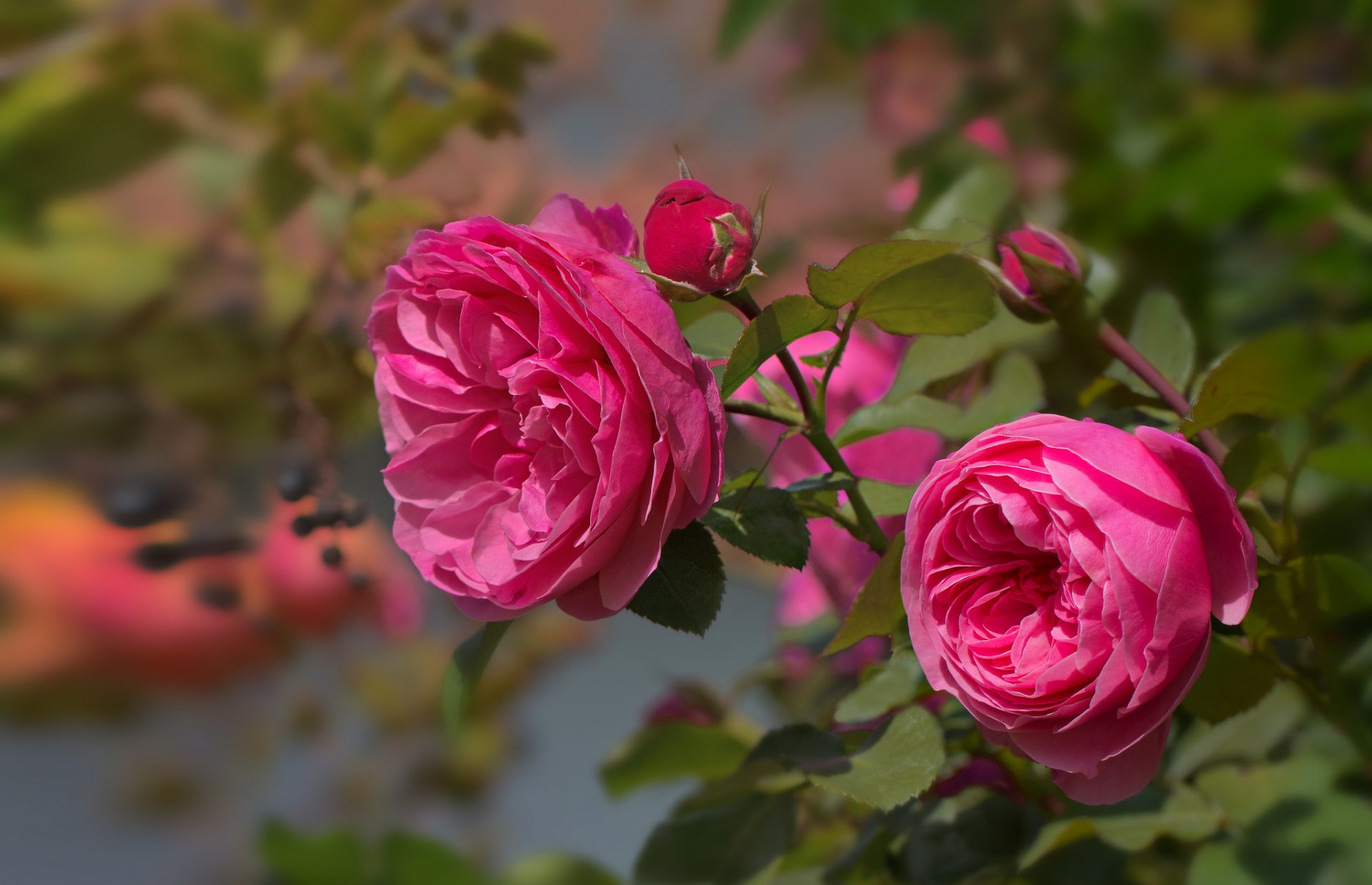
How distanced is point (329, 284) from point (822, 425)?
335 millimetres

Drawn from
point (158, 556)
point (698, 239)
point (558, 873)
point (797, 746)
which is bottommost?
point (558, 873)

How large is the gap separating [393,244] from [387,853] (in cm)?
22

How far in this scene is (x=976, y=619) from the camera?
16 centimetres

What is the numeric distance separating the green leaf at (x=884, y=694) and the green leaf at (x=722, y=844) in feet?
0.08

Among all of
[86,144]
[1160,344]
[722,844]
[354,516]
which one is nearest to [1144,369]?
[1160,344]

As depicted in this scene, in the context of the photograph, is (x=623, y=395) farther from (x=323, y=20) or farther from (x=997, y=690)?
(x=323, y=20)

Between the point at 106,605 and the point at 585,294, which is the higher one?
the point at 585,294

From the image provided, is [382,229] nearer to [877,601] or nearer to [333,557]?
[333,557]

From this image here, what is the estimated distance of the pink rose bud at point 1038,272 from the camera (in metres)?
0.19

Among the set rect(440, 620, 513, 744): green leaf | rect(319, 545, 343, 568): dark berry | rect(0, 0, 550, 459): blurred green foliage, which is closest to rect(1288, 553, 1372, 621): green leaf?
rect(440, 620, 513, 744): green leaf

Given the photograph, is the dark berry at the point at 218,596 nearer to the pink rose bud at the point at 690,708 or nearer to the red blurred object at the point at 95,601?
the red blurred object at the point at 95,601

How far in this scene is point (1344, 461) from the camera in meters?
0.22

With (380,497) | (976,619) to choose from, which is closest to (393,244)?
(380,497)

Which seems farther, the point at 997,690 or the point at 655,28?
the point at 655,28
